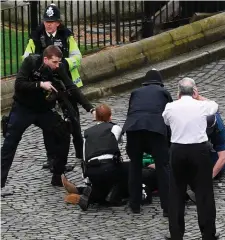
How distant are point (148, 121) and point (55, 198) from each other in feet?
4.96

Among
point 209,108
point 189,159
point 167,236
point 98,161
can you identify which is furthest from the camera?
point 98,161

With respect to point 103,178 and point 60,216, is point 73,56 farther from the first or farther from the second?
point 60,216

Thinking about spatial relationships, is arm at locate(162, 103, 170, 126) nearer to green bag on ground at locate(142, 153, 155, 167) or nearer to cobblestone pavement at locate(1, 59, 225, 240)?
cobblestone pavement at locate(1, 59, 225, 240)

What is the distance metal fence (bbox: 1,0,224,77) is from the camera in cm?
1767

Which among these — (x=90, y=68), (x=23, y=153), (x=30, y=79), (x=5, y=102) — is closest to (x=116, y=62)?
(x=90, y=68)

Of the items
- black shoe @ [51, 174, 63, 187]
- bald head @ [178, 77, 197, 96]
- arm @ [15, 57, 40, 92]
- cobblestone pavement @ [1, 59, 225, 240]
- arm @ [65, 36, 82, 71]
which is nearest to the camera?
bald head @ [178, 77, 197, 96]

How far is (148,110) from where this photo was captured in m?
12.4

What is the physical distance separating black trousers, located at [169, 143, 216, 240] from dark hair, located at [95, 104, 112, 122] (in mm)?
1604

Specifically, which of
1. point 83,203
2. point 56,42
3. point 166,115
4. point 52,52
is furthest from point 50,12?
point 166,115

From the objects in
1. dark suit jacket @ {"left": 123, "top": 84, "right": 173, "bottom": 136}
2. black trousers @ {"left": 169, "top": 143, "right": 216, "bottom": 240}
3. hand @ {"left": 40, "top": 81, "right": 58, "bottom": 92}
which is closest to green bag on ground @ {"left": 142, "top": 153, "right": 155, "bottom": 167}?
dark suit jacket @ {"left": 123, "top": 84, "right": 173, "bottom": 136}

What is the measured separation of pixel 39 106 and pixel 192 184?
2.45 metres

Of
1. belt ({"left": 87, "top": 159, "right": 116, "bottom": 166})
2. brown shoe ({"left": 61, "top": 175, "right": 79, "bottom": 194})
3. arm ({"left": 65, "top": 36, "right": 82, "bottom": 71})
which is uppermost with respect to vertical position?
arm ({"left": 65, "top": 36, "right": 82, "bottom": 71})

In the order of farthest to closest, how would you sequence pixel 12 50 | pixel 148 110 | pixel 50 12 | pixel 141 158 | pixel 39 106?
1. pixel 12 50
2. pixel 50 12
3. pixel 39 106
4. pixel 141 158
5. pixel 148 110

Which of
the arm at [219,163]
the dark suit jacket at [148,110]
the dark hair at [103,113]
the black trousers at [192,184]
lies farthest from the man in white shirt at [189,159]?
the arm at [219,163]
